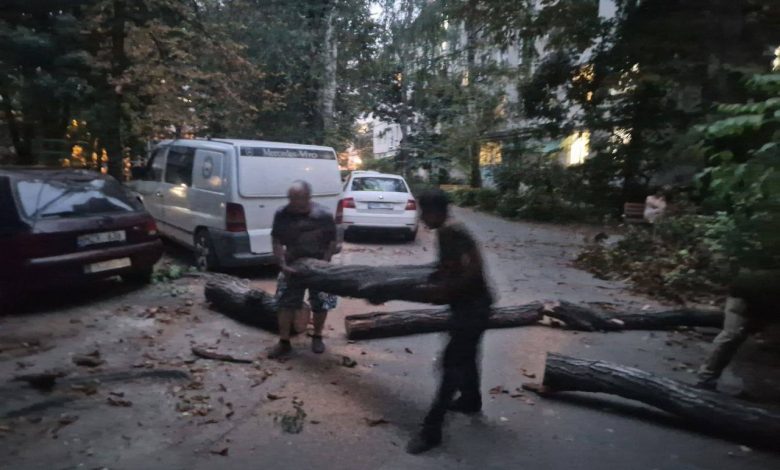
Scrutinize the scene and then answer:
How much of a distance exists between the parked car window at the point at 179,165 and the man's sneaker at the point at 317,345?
4.51 m

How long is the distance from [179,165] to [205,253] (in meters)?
1.68

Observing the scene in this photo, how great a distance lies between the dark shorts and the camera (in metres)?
5.48

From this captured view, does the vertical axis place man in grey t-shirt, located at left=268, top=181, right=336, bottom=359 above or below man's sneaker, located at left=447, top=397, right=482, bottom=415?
above

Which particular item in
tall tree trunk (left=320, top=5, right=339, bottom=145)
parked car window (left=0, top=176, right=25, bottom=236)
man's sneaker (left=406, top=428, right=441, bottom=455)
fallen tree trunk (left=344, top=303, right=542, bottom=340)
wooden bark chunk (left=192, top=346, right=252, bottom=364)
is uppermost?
tall tree trunk (left=320, top=5, right=339, bottom=145)

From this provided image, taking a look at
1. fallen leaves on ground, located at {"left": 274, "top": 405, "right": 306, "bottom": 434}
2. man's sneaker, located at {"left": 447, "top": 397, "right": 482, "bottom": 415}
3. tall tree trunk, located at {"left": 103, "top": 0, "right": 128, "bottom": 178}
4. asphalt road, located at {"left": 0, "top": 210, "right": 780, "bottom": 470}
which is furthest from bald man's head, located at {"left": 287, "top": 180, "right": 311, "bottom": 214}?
tall tree trunk, located at {"left": 103, "top": 0, "right": 128, "bottom": 178}

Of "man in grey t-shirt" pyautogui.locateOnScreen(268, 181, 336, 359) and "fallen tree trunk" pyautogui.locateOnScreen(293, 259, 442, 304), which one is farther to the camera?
"man in grey t-shirt" pyautogui.locateOnScreen(268, 181, 336, 359)

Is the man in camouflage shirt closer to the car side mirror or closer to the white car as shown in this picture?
the car side mirror

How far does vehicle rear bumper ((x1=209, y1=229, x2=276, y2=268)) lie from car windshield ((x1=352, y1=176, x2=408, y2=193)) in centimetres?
569

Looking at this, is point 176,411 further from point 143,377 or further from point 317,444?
point 317,444

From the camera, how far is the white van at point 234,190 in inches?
325

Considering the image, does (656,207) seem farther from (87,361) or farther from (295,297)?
(87,361)

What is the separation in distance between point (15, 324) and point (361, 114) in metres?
17.3

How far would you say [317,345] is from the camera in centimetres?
568

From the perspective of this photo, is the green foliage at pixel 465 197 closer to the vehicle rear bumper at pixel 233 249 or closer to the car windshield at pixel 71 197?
the vehicle rear bumper at pixel 233 249
